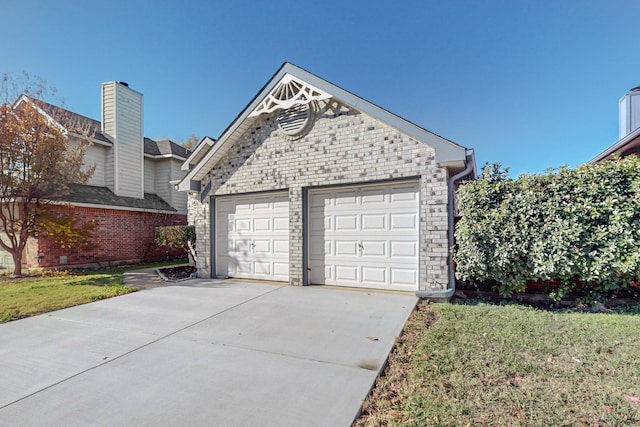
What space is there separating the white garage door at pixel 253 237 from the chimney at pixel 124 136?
25.4ft

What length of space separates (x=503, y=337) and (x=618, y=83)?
12652 millimetres

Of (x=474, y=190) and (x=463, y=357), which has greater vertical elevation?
(x=474, y=190)

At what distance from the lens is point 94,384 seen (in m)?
2.97

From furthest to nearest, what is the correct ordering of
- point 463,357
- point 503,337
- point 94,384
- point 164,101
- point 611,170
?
point 164,101 → point 611,170 → point 503,337 → point 463,357 → point 94,384

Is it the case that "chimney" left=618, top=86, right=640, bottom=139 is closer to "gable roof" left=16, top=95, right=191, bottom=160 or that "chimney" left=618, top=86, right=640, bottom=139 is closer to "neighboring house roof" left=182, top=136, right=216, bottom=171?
"neighboring house roof" left=182, top=136, right=216, bottom=171

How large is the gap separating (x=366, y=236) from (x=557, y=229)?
3557 mm

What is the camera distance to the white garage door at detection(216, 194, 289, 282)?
8133 millimetres

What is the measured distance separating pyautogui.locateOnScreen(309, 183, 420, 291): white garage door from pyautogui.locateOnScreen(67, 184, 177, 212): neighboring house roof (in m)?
9.20

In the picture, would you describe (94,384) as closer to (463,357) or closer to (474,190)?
(463,357)

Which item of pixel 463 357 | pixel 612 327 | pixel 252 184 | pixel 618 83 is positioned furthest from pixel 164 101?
pixel 618 83

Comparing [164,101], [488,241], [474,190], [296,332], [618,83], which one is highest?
[164,101]

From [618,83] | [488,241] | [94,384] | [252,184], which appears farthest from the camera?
[618,83]

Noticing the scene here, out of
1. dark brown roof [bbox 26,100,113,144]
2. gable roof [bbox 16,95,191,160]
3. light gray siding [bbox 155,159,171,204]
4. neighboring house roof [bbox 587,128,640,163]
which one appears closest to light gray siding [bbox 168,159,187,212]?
light gray siding [bbox 155,159,171,204]

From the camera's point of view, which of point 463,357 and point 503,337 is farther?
point 503,337
